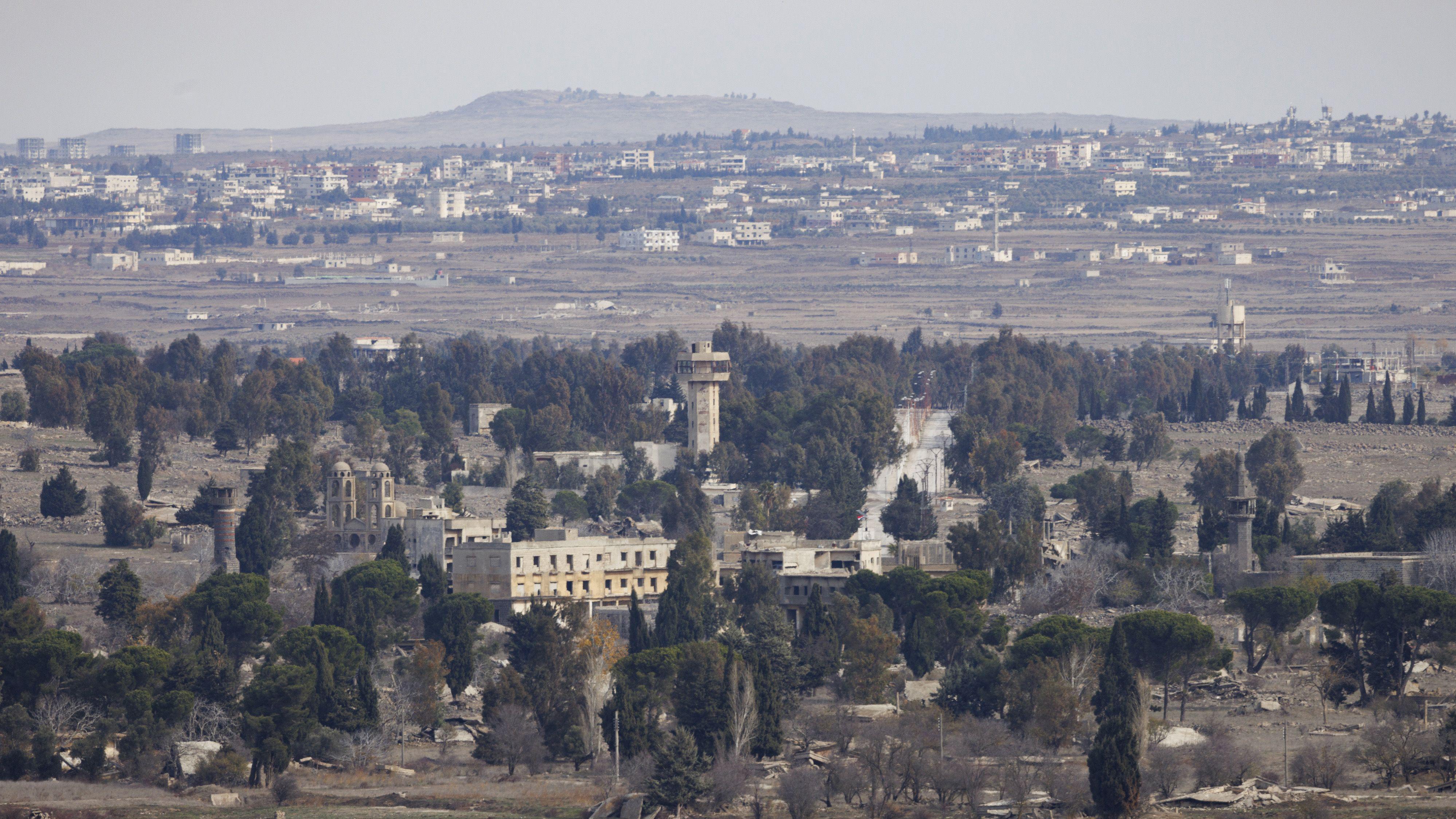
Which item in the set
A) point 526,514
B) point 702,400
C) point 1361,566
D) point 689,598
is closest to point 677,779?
point 689,598

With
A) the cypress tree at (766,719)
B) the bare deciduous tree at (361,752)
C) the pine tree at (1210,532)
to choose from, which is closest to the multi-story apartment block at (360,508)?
the pine tree at (1210,532)

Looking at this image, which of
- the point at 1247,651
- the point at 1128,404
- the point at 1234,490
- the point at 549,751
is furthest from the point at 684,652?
the point at 1128,404

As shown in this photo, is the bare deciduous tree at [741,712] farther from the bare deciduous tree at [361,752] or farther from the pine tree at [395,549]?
the pine tree at [395,549]

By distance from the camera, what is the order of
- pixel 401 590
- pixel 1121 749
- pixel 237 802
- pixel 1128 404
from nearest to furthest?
pixel 1121 749 → pixel 237 802 → pixel 401 590 → pixel 1128 404

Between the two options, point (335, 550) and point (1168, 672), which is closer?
point (1168, 672)

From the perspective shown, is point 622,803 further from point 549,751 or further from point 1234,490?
point 1234,490

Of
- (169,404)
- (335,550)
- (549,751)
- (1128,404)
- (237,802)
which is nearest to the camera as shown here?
(237,802)
